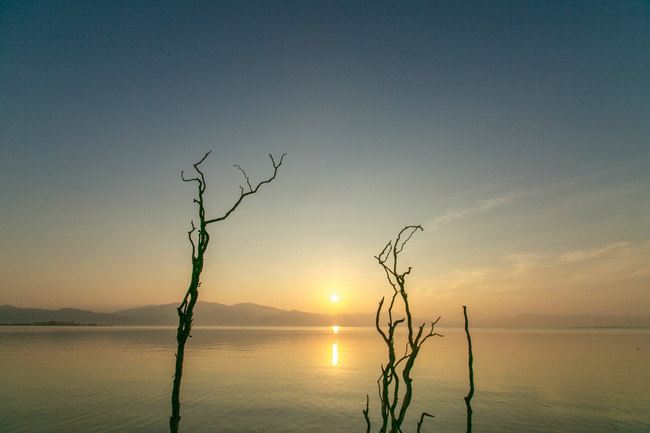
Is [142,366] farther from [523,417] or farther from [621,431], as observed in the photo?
[621,431]

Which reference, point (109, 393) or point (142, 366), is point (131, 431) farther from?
point (142, 366)

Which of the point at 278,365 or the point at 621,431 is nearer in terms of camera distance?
the point at 621,431

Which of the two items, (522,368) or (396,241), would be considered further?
(522,368)

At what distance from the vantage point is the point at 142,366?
48.1m

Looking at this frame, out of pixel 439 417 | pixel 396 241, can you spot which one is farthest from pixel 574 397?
pixel 396 241

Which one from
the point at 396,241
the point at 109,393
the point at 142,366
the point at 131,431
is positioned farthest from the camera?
the point at 142,366

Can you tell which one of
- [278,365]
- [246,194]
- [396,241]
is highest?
[246,194]

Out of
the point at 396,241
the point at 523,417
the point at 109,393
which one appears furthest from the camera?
the point at 109,393

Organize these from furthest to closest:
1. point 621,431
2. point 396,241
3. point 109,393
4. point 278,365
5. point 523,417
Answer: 1. point 278,365
2. point 109,393
3. point 523,417
4. point 621,431
5. point 396,241

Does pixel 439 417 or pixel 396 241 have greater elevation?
pixel 396 241

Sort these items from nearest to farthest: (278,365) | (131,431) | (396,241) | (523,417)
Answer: (396,241) → (131,431) → (523,417) → (278,365)

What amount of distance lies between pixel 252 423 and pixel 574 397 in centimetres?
2652

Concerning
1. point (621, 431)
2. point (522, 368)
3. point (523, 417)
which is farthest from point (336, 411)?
point (522, 368)

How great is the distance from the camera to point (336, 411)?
27453 millimetres
